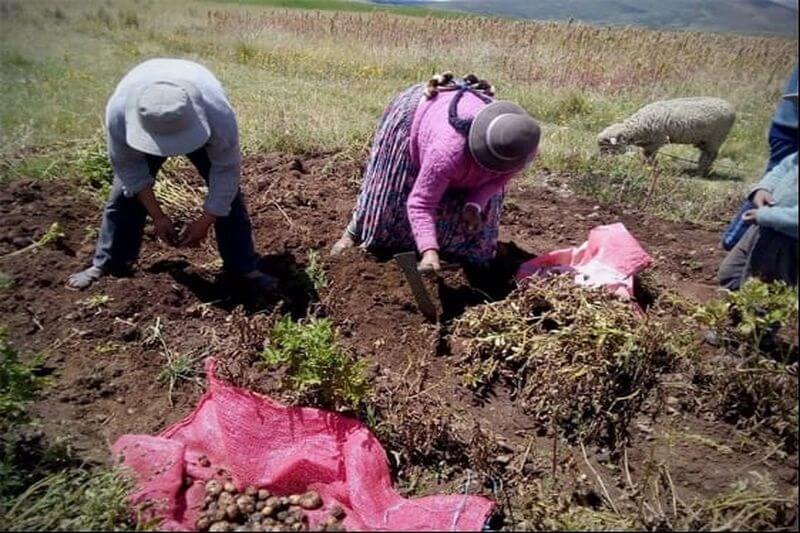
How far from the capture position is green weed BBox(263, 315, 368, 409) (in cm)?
206

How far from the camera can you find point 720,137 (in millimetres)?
6789

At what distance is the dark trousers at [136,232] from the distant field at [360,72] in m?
1.46

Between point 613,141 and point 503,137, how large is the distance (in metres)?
4.91

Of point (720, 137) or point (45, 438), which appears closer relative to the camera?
point (45, 438)

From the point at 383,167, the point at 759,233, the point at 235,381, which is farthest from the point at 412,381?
the point at 759,233

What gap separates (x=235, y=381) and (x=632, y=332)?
5.46 feet

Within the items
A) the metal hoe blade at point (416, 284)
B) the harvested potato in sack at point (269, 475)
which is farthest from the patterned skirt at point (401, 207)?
the harvested potato in sack at point (269, 475)

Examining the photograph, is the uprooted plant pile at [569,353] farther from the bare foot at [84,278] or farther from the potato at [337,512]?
the bare foot at [84,278]

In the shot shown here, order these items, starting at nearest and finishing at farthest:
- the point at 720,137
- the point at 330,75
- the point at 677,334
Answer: the point at 677,334
the point at 720,137
the point at 330,75

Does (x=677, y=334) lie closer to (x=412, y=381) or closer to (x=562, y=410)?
(x=562, y=410)

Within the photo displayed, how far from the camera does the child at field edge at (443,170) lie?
2.52 meters

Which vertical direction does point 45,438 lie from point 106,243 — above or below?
below

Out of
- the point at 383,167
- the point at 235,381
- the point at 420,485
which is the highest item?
the point at 383,167

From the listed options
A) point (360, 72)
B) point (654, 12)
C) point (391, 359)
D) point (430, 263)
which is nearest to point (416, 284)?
point (430, 263)
